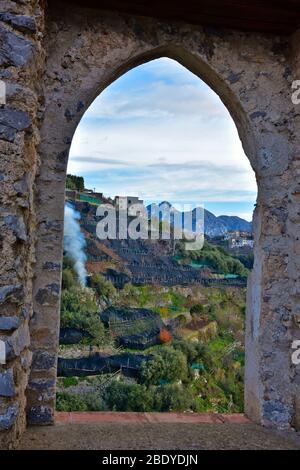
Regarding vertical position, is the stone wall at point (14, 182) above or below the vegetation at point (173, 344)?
above

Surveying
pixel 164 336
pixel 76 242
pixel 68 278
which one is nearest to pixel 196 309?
pixel 164 336

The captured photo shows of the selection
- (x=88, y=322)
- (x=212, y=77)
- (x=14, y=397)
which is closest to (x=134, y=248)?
(x=88, y=322)

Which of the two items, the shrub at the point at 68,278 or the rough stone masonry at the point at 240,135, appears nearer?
the rough stone masonry at the point at 240,135

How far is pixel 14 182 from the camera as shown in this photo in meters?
2.28

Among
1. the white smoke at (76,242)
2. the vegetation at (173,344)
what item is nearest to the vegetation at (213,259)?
the vegetation at (173,344)

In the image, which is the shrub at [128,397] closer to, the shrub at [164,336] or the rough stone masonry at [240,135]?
the shrub at [164,336]

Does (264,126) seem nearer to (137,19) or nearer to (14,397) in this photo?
(137,19)

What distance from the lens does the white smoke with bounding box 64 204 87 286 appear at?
38.5 feet

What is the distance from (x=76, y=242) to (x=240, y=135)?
8664 millimetres

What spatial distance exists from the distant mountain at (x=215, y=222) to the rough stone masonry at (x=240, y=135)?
26.2 feet

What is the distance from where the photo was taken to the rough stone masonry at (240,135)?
2906 millimetres

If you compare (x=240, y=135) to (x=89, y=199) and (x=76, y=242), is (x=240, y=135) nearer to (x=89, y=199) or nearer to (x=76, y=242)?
(x=76, y=242)

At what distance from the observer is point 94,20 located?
3.09 m
